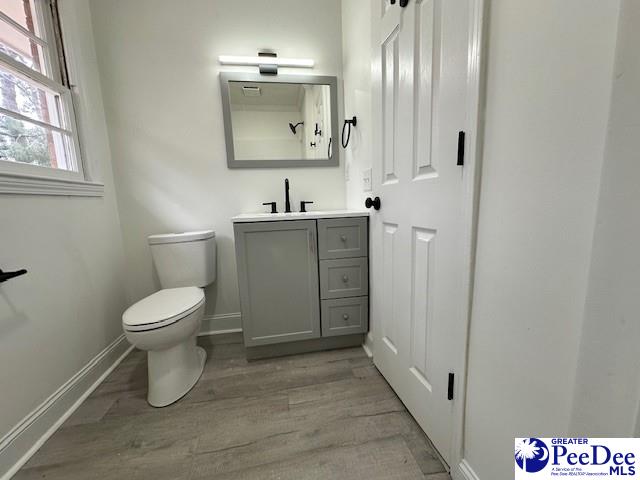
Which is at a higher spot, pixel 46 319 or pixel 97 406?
pixel 46 319

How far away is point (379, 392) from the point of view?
4.16ft

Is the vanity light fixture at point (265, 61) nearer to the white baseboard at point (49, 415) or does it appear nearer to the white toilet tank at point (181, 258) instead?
the white toilet tank at point (181, 258)

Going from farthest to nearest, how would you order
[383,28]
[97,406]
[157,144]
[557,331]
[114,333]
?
[157,144] → [114,333] → [97,406] → [383,28] → [557,331]

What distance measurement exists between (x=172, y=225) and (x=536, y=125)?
6.41 feet

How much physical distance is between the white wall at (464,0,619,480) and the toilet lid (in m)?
1.21

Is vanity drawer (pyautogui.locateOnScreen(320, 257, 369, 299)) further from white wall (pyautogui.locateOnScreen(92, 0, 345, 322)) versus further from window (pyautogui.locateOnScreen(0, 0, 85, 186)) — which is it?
window (pyautogui.locateOnScreen(0, 0, 85, 186))

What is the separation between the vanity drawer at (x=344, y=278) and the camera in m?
1.54

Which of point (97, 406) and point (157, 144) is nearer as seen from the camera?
point (97, 406)

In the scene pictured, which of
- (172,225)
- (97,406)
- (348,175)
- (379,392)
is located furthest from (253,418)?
(348,175)

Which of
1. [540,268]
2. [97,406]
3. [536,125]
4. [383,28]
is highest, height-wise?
[383,28]

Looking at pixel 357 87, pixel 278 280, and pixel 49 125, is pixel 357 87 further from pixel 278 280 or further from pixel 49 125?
pixel 49 125

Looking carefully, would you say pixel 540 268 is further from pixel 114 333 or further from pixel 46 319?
pixel 114 333

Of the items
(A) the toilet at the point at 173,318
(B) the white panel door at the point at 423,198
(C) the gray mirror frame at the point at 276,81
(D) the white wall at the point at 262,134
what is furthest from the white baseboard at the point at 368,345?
(D) the white wall at the point at 262,134

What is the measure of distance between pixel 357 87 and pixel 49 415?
7.38 feet
